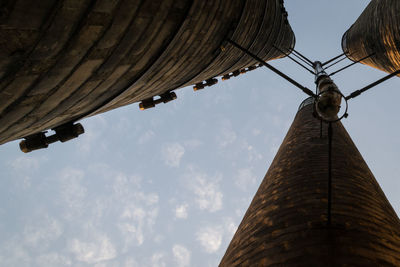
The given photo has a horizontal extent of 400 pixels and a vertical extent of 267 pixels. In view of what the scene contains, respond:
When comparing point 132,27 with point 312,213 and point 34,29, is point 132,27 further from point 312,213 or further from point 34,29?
point 312,213

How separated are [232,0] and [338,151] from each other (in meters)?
3.86

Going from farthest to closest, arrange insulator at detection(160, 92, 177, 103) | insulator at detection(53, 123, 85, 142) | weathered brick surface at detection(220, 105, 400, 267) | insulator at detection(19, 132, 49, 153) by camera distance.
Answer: insulator at detection(160, 92, 177, 103) → insulator at detection(53, 123, 85, 142) → insulator at detection(19, 132, 49, 153) → weathered brick surface at detection(220, 105, 400, 267)

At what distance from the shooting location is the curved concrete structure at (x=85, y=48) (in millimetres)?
2430

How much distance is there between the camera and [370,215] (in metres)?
3.28

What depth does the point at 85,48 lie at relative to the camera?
3072mm

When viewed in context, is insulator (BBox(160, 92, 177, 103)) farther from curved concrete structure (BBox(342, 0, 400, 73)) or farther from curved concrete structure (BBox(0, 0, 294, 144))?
curved concrete structure (BBox(342, 0, 400, 73))

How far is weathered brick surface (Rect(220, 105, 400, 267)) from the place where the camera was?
2.58 meters

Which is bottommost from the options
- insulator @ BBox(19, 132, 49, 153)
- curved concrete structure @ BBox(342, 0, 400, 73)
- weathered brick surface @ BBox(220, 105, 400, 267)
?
weathered brick surface @ BBox(220, 105, 400, 267)

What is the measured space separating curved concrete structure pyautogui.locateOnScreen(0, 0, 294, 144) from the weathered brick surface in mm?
3075

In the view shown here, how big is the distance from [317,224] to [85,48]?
343 cm

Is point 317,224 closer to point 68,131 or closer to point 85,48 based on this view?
point 85,48

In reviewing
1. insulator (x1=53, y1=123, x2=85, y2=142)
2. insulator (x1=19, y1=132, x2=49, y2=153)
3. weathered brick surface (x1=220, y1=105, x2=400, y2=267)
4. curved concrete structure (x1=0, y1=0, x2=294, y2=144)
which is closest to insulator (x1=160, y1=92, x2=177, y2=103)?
curved concrete structure (x1=0, y1=0, x2=294, y2=144)

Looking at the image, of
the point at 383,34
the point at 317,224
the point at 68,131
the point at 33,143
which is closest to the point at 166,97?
the point at 68,131

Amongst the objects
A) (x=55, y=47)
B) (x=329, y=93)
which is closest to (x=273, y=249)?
(x=329, y=93)
